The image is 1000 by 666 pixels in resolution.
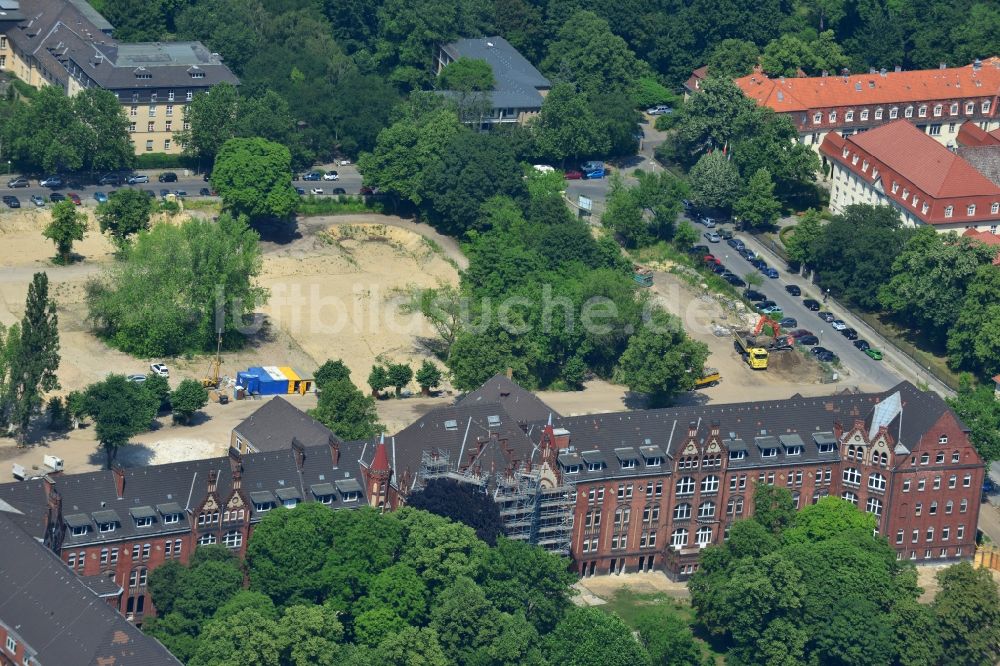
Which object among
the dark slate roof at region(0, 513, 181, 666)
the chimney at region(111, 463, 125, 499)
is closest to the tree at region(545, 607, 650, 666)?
the dark slate roof at region(0, 513, 181, 666)

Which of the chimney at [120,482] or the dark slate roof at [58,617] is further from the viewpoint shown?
the chimney at [120,482]

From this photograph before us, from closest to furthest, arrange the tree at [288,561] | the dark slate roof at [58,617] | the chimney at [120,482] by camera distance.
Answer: the dark slate roof at [58,617] → the tree at [288,561] → the chimney at [120,482]

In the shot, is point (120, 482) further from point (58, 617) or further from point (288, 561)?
point (58, 617)

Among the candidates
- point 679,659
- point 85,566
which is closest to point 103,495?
point 85,566

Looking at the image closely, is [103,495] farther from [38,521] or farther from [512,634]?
[512,634]

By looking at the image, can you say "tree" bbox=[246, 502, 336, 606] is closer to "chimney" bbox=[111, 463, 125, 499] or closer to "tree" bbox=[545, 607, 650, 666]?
"chimney" bbox=[111, 463, 125, 499]

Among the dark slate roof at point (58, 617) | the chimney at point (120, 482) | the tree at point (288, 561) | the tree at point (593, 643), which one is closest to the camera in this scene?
the dark slate roof at point (58, 617)

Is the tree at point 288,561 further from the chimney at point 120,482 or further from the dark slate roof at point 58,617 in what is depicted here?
the dark slate roof at point 58,617

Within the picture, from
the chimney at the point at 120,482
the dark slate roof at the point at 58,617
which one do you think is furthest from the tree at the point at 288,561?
the dark slate roof at the point at 58,617
